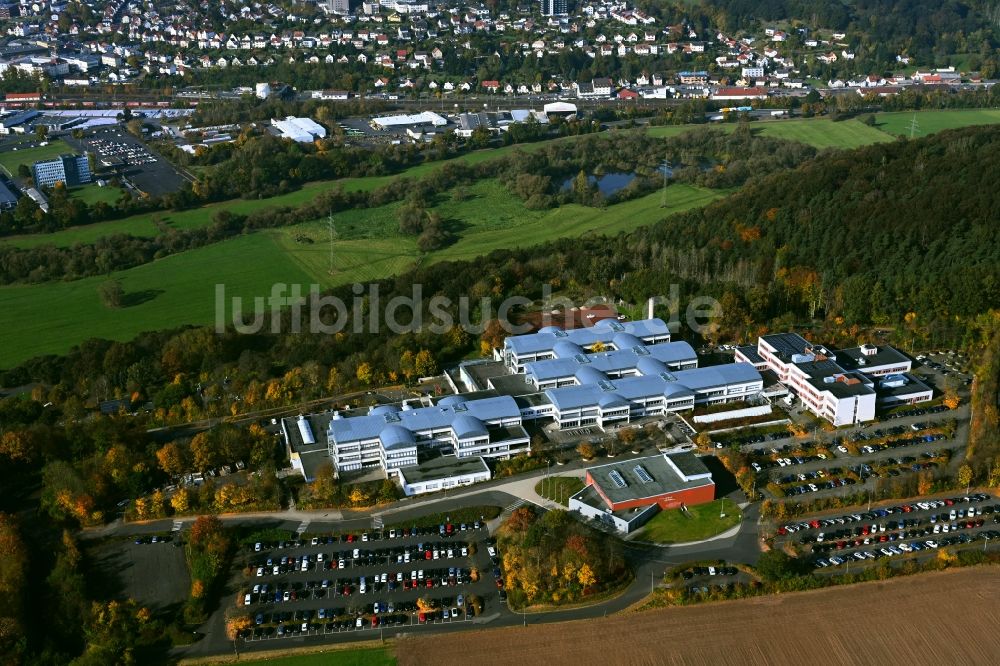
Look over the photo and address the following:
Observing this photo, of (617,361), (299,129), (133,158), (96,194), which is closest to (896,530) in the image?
(617,361)

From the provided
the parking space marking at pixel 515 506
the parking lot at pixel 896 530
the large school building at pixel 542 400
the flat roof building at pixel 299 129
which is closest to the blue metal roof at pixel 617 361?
the large school building at pixel 542 400

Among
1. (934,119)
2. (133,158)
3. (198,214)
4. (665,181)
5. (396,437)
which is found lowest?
(396,437)

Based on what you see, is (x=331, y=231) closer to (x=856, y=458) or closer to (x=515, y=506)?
(x=515, y=506)

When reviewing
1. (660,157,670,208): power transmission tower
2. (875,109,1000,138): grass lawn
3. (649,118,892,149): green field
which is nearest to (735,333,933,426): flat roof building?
(660,157,670,208): power transmission tower

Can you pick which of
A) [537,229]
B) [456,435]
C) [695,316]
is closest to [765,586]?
[456,435]

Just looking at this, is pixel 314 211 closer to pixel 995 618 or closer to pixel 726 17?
pixel 995 618

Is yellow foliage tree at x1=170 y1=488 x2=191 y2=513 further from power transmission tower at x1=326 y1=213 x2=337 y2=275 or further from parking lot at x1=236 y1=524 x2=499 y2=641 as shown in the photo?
power transmission tower at x1=326 y1=213 x2=337 y2=275
